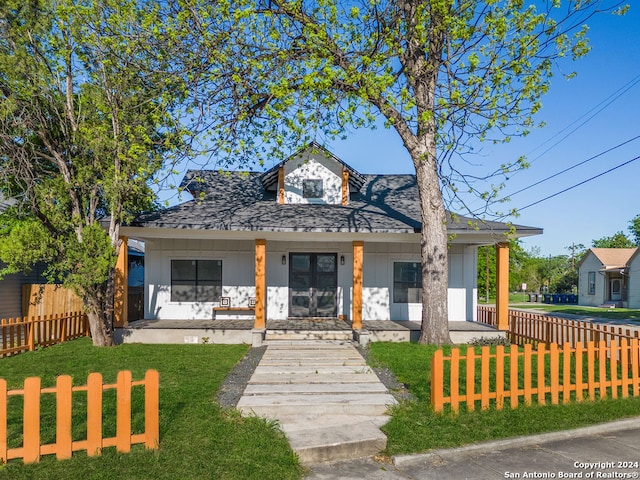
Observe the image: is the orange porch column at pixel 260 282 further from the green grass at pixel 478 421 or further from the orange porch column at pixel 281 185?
the green grass at pixel 478 421

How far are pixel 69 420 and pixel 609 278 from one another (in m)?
44.0

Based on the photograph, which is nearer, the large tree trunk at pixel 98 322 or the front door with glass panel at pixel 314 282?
the large tree trunk at pixel 98 322

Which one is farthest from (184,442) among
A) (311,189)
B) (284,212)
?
(311,189)

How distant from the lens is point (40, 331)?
10.7 metres

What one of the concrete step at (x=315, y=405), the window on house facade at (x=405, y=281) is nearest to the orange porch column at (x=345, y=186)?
the window on house facade at (x=405, y=281)

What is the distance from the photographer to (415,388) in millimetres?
6824

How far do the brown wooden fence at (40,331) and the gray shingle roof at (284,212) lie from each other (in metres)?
3.46

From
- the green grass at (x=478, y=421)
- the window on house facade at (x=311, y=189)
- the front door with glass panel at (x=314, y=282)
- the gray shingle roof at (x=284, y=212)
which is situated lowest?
the green grass at (x=478, y=421)

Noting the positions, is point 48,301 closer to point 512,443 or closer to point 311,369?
point 311,369

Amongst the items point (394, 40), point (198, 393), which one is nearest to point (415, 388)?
point (198, 393)

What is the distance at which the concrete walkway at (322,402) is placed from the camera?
4727 mm

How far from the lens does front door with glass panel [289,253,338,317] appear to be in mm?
13820

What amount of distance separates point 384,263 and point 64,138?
32.9 ft

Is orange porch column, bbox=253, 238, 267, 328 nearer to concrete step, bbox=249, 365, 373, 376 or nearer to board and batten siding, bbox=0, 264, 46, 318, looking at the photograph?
concrete step, bbox=249, 365, 373, 376
